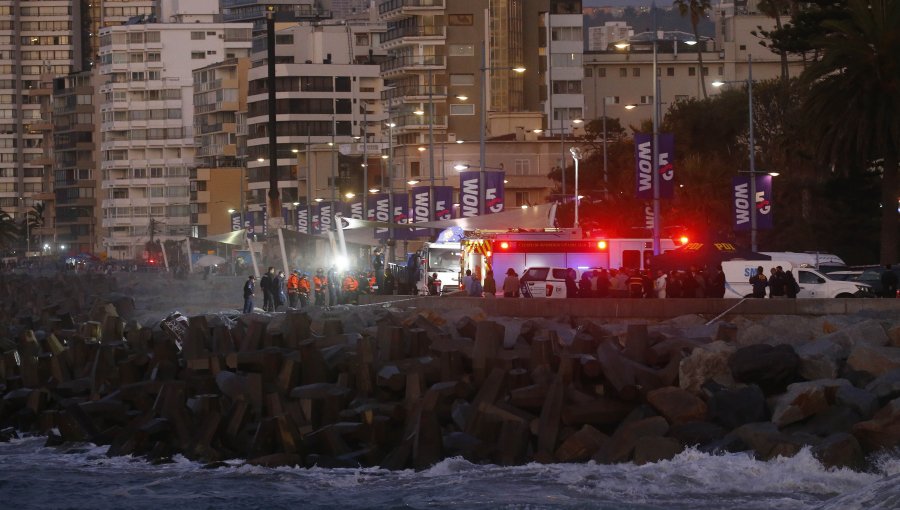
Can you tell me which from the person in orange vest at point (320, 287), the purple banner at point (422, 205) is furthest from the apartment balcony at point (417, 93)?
the person in orange vest at point (320, 287)

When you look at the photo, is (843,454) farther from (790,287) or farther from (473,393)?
(790,287)

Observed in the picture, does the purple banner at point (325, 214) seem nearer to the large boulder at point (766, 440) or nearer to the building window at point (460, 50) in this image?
the building window at point (460, 50)

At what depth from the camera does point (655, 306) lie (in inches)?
1373

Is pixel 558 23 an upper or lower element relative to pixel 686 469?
upper

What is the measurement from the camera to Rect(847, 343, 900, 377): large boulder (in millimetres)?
23531

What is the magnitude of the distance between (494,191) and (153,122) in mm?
125869

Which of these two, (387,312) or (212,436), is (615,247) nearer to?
(387,312)

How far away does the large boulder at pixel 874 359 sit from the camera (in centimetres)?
2353

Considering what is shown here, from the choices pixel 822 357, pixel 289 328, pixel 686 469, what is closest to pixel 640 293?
pixel 289 328

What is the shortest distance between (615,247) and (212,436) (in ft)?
72.1

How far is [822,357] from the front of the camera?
78.5ft

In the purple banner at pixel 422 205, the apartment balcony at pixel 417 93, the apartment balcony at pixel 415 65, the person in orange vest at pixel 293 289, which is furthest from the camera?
the apartment balcony at pixel 415 65

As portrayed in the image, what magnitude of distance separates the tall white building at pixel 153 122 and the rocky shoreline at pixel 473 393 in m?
151

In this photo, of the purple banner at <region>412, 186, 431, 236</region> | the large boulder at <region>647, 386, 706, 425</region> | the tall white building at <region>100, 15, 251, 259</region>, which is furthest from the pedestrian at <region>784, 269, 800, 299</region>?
the tall white building at <region>100, 15, 251, 259</region>
